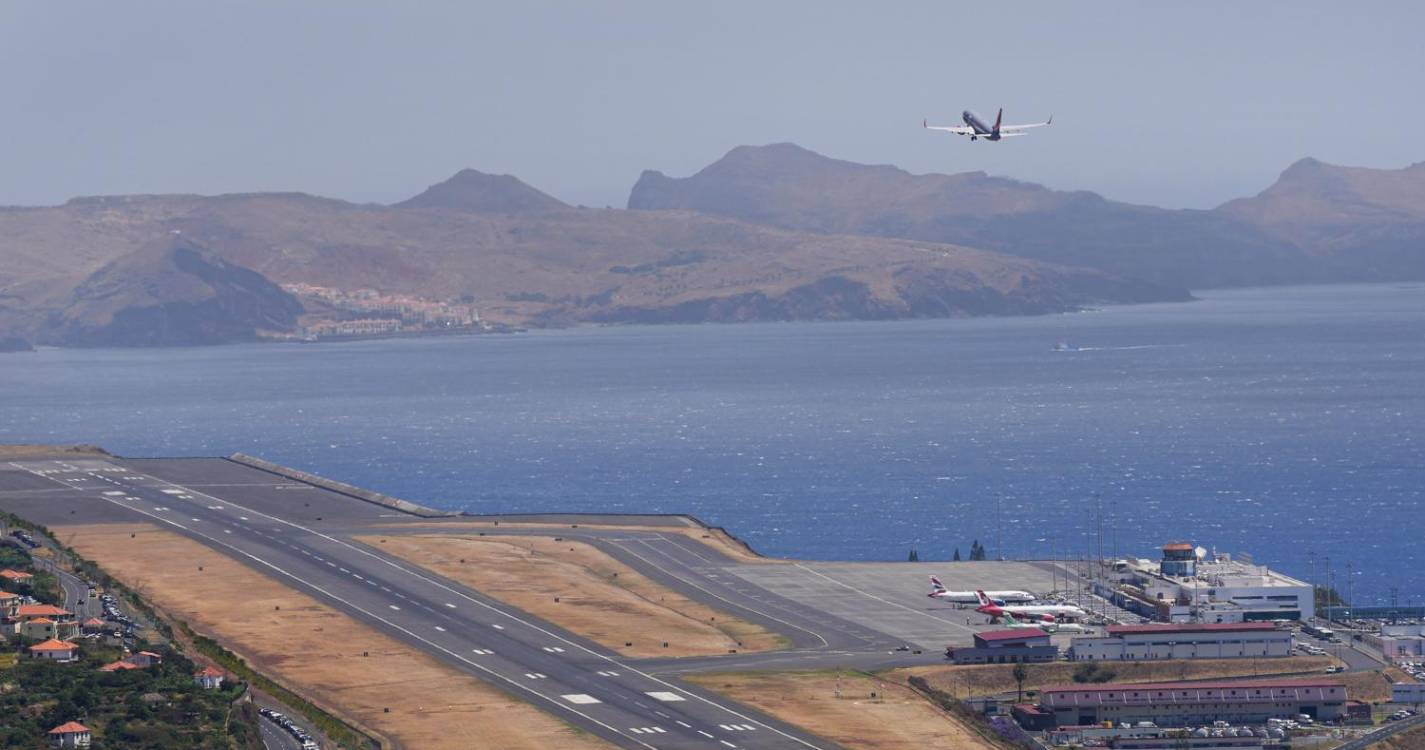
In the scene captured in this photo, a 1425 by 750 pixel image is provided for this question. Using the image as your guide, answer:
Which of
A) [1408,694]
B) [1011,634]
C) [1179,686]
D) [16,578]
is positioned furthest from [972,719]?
[16,578]

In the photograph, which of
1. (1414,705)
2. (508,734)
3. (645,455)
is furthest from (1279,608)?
(645,455)

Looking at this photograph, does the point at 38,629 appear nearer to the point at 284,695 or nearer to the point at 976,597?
the point at 284,695

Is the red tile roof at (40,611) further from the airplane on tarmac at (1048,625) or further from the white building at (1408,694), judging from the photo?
the white building at (1408,694)

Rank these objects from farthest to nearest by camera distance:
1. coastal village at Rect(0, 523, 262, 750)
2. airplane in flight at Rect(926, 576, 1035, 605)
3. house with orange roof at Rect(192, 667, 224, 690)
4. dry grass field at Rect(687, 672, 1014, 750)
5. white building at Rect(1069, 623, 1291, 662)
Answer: airplane in flight at Rect(926, 576, 1035, 605) < white building at Rect(1069, 623, 1291, 662) < dry grass field at Rect(687, 672, 1014, 750) < house with orange roof at Rect(192, 667, 224, 690) < coastal village at Rect(0, 523, 262, 750)

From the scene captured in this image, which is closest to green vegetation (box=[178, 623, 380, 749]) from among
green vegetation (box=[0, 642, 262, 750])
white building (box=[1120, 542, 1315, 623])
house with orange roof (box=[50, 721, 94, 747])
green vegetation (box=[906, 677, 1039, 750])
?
green vegetation (box=[0, 642, 262, 750])

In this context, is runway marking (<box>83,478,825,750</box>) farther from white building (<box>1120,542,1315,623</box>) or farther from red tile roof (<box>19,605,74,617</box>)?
white building (<box>1120,542,1315,623</box>)

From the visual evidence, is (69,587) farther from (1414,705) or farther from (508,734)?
(1414,705)
